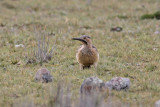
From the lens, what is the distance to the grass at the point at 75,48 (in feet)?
22.3

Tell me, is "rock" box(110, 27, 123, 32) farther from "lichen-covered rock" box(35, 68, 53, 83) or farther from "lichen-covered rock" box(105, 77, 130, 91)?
"lichen-covered rock" box(105, 77, 130, 91)

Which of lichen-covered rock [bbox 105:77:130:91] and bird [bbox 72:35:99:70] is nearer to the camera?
lichen-covered rock [bbox 105:77:130:91]

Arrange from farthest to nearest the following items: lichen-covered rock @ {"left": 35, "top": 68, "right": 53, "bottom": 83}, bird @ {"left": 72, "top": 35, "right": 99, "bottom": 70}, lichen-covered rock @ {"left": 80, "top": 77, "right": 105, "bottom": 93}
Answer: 1. bird @ {"left": 72, "top": 35, "right": 99, "bottom": 70}
2. lichen-covered rock @ {"left": 35, "top": 68, "right": 53, "bottom": 83}
3. lichen-covered rock @ {"left": 80, "top": 77, "right": 105, "bottom": 93}

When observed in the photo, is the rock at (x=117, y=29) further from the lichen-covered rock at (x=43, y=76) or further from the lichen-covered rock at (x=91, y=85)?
the lichen-covered rock at (x=91, y=85)

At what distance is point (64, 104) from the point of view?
5.19 metres

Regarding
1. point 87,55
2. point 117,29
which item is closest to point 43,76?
point 87,55

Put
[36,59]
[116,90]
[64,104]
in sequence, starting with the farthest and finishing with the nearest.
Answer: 1. [36,59]
2. [116,90]
3. [64,104]

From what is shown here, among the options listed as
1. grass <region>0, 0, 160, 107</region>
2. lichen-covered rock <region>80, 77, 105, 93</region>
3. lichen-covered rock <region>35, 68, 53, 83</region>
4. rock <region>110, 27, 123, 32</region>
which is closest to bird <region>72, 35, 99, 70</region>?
grass <region>0, 0, 160, 107</region>

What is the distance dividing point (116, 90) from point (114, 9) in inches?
543

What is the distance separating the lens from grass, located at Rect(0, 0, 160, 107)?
679 cm

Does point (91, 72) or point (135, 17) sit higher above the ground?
point (135, 17)

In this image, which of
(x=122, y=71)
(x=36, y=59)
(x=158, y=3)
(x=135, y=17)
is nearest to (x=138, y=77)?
(x=122, y=71)

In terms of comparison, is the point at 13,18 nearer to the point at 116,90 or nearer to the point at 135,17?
the point at 135,17

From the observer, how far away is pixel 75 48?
37.4 ft
